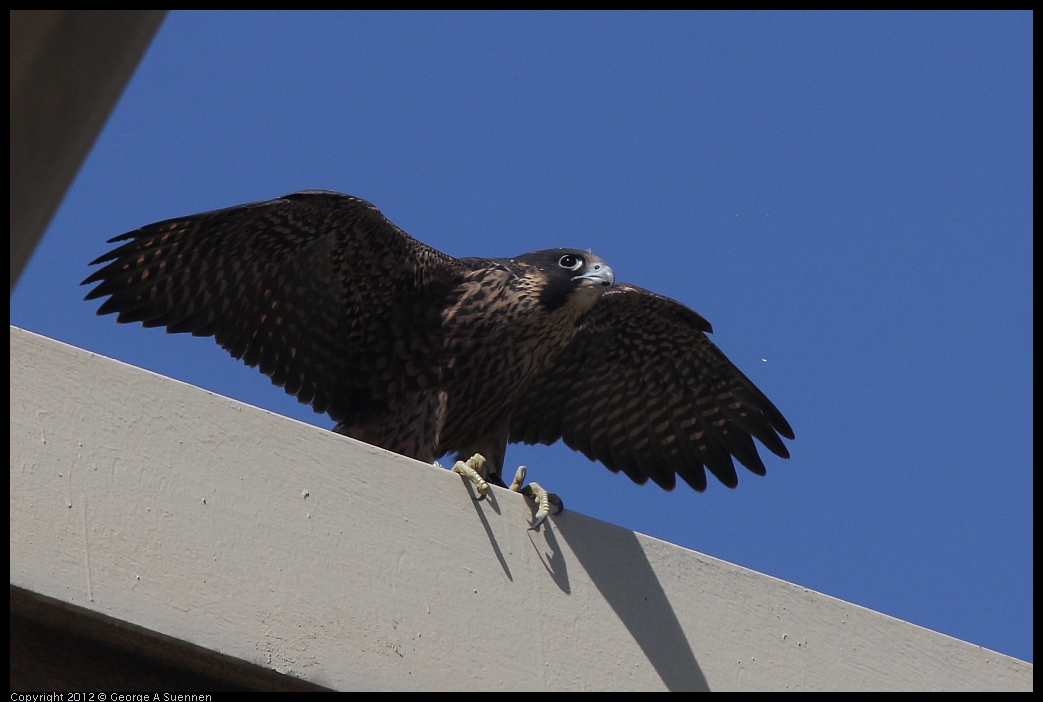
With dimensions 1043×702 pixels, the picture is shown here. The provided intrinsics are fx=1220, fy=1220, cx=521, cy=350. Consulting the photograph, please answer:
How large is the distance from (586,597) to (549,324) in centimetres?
179

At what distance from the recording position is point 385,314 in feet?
18.3

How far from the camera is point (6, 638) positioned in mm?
2730

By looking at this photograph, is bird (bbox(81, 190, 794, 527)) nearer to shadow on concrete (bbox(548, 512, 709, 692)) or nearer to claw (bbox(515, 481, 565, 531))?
claw (bbox(515, 481, 565, 531))

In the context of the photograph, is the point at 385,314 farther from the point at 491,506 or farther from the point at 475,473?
the point at 491,506

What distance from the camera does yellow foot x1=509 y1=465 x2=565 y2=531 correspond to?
4008 mm

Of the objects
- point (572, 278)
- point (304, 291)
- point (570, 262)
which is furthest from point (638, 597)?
point (304, 291)

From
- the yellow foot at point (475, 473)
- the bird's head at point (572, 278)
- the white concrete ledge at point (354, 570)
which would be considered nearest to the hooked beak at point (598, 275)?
the bird's head at point (572, 278)

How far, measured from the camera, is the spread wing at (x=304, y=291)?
5090mm

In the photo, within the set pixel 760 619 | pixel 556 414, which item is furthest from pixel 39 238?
pixel 556 414

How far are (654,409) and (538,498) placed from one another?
208 centimetres

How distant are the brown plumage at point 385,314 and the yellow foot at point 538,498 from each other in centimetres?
105

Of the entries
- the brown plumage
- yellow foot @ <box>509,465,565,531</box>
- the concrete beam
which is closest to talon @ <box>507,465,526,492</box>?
yellow foot @ <box>509,465,565,531</box>

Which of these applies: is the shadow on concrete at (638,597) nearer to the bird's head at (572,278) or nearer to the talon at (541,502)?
the talon at (541,502)

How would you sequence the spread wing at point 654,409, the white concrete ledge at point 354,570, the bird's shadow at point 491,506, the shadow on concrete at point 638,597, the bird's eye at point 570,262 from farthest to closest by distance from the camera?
1. the spread wing at point 654,409
2. the bird's eye at point 570,262
3. the shadow on concrete at point 638,597
4. the bird's shadow at point 491,506
5. the white concrete ledge at point 354,570
